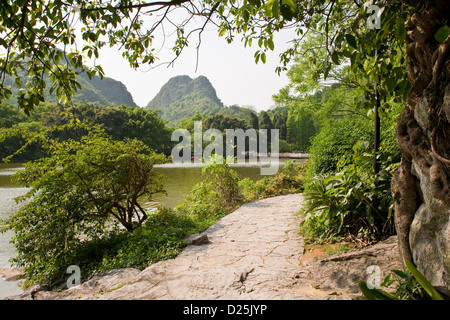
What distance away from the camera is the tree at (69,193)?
435 centimetres

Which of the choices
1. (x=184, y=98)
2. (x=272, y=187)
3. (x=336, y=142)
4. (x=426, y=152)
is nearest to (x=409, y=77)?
(x=426, y=152)

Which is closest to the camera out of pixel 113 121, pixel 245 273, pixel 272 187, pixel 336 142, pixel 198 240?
pixel 245 273

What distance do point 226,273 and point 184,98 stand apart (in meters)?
160

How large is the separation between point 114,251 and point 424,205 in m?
4.17

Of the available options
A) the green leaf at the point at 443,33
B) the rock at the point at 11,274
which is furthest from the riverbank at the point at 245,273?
the green leaf at the point at 443,33

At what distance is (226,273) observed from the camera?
9.65 ft

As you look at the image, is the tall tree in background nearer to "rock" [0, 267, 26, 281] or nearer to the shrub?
"rock" [0, 267, 26, 281]

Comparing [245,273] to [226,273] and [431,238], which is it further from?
[431,238]

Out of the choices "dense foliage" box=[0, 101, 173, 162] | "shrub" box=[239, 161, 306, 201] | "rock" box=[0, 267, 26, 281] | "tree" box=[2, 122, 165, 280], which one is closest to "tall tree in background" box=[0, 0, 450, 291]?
"tree" box=[2, 122, 165, 280]

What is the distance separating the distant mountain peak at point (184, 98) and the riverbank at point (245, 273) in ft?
435

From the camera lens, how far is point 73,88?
249 cm

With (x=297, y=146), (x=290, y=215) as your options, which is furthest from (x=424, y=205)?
(x=297, y=146)

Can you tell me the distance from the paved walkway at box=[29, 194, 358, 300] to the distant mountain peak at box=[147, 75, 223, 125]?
434 feet
